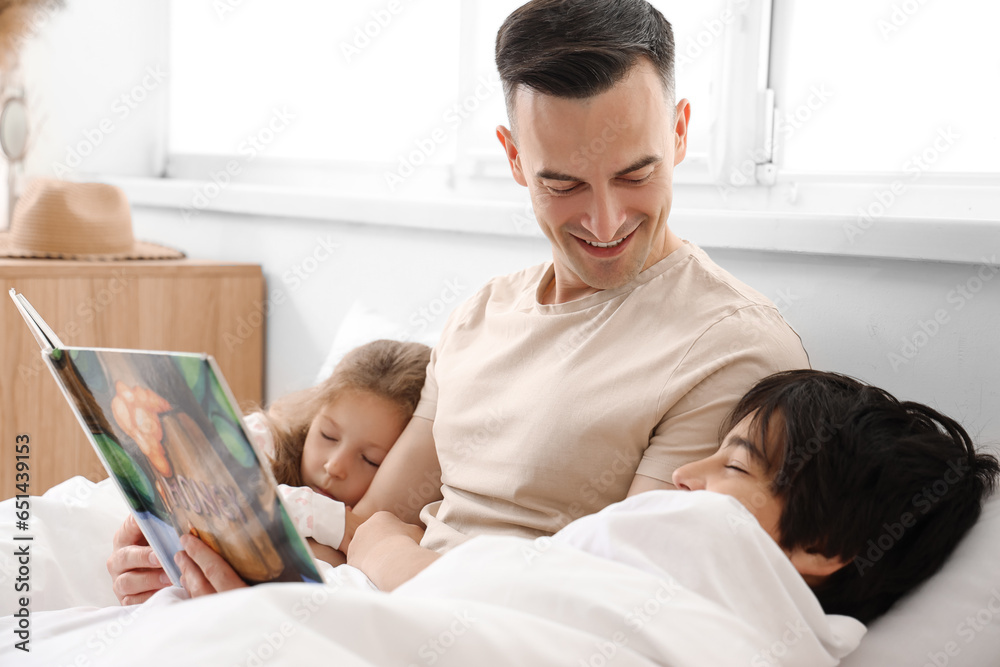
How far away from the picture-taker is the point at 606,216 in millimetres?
1098

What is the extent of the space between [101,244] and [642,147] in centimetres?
147

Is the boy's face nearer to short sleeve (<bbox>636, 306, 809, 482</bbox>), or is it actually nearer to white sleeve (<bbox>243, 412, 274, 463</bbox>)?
short sleeve (<bbox>636, 306, 809, 482</bbox>)

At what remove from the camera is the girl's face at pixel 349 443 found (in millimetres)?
1437

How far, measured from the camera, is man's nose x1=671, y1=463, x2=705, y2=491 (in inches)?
37.8

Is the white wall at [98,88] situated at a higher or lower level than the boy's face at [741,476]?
higher

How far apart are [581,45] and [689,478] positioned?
502mm

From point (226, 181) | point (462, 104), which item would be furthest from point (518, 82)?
point (226, 181)

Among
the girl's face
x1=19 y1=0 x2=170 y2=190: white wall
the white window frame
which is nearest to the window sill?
the white window frame

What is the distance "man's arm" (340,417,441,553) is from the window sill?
0.44 metres

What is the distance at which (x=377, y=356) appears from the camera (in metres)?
1.55

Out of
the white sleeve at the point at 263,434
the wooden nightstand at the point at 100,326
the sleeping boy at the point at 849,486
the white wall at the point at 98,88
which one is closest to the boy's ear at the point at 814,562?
the sleeping boy at the point at 849,486

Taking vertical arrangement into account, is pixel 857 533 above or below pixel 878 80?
below

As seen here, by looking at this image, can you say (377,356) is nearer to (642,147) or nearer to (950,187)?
(642,147)

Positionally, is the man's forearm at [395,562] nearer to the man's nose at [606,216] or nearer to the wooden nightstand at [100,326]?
the man's nose at [606,216]
